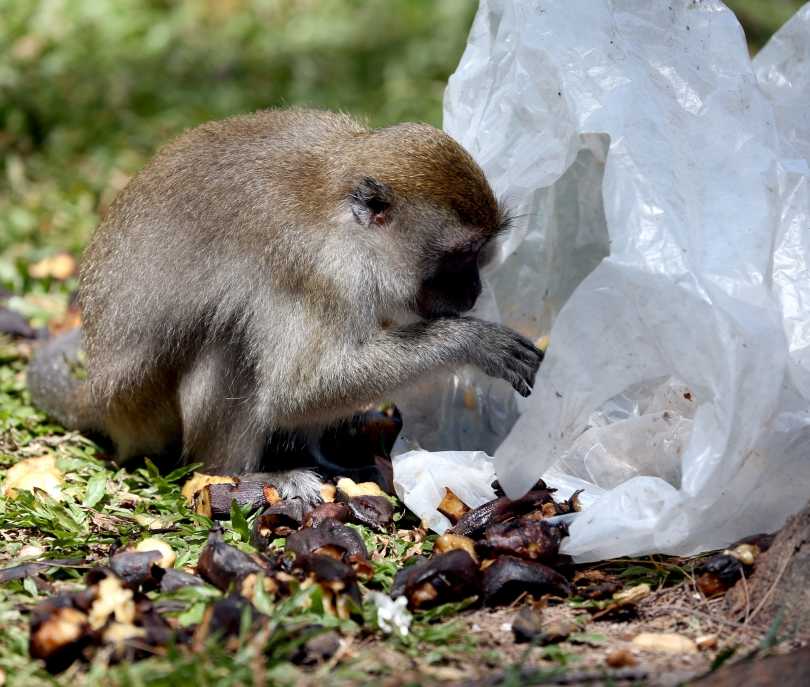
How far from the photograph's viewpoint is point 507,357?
4.27m

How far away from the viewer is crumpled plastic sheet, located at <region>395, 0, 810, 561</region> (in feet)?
11.8

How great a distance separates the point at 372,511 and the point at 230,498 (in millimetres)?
554

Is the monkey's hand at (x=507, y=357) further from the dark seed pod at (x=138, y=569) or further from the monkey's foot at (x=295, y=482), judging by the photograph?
the dark seed pod at (x=138, y=569)

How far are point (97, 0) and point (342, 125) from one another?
5346mm

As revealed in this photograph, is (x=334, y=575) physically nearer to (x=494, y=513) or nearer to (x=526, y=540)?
(x=526, y=540)

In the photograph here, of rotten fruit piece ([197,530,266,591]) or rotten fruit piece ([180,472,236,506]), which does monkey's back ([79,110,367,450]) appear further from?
rotten fruit piece ([197,530,266,591])

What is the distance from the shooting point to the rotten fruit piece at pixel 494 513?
3.99m

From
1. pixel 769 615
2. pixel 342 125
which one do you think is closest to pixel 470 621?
pixel 769 615

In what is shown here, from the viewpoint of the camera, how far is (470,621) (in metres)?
3.46

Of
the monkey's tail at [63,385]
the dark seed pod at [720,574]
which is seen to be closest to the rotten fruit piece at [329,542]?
the dark seed pod at [720,574]

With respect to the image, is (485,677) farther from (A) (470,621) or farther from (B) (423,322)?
(B) (423,322)

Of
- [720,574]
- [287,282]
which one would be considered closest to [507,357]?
[287,282]

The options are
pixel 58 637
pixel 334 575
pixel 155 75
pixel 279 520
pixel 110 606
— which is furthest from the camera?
pixel 155 75

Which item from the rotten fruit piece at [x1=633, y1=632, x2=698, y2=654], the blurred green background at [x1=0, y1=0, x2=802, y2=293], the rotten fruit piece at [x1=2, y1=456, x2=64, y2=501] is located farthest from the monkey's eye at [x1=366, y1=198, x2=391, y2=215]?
the blurred green background at [x1=0, y1=0, x2=802, y2=293]
